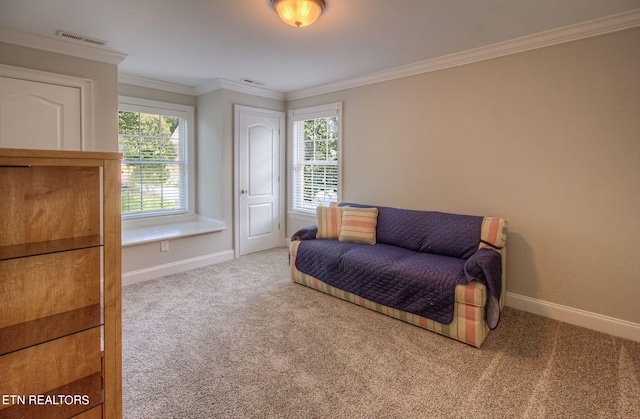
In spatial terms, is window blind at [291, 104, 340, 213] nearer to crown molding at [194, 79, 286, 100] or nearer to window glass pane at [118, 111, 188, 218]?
crown molding at [194, 79, 286, 100]

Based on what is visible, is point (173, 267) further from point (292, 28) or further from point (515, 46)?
point (515, 46)

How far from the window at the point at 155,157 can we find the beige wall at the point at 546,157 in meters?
3.05

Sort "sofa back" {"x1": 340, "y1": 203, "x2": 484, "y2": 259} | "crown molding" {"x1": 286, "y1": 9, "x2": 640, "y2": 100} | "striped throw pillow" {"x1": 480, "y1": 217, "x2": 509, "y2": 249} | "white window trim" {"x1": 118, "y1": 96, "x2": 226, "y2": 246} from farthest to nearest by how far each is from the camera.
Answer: "white window trim" {"x1": 118, "y1": 96, "x2": 226, "y2": 246} < "sofa back" {"x1": 340, "y1": 203, "x2": 484, "y2": 259} < "striped throw pillow" {"x1": 480, "y1": 217, "x2": 509, "y2": 249} < "crown molding" {"x1": 286, "y1": 9, "x2": 640, "y2": 100}

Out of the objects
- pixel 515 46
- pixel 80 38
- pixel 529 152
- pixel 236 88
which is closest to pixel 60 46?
pixel 80 38

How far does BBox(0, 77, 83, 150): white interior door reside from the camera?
2.87m

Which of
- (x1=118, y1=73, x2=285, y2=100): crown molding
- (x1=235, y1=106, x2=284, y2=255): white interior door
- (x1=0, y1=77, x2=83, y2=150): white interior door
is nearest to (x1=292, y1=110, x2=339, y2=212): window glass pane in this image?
(x1=235, y1=106, x2=284, y2=255): white interior door

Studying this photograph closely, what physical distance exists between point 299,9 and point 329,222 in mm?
2212

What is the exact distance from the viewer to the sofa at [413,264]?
241 centimetres

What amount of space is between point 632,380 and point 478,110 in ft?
7.85

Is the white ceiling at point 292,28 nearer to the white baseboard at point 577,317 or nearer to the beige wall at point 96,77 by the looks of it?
the beige wall at point 96,77

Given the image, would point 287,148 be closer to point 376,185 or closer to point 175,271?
point 376,185

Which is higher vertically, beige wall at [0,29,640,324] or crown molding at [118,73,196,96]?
crown molding at [118,73,196,96]

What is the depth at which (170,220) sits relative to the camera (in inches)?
183

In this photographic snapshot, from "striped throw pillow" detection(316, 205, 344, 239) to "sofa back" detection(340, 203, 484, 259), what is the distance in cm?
46
